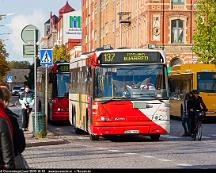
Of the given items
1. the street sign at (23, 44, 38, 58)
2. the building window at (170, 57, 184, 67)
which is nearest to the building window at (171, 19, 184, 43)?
the building window at (170, 57, 184, 67)

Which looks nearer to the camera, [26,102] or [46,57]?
[46,57]

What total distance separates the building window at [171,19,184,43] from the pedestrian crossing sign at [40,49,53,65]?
45887 mm

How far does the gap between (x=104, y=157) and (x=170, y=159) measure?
168 cm

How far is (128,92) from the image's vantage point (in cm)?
2289

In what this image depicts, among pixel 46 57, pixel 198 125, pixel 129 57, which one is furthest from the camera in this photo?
pixel 46 57

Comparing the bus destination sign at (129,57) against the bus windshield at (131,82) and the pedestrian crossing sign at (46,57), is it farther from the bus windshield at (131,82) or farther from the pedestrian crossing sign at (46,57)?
the pedestrian crossing sign at (46,57)

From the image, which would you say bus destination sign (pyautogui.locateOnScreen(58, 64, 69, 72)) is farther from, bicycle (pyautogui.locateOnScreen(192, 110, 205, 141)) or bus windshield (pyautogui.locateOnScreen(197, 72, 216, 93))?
bicycle (pyautogui.locateOnScreen(192, 110, 205, 141))

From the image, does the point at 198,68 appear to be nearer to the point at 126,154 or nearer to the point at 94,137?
the point at 94,137

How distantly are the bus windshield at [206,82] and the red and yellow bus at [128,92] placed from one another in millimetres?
16905

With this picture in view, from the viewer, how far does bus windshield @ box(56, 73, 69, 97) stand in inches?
1407

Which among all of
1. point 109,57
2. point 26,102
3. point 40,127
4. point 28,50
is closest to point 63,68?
point 26,102

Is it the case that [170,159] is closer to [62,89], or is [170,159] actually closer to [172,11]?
[62,89]

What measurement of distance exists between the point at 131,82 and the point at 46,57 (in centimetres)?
519

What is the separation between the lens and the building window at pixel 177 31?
237ft
